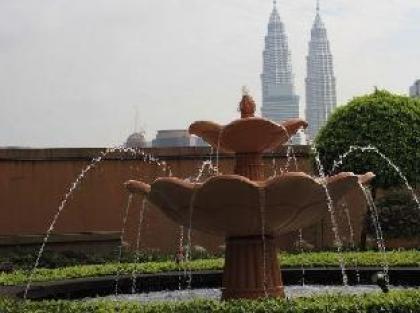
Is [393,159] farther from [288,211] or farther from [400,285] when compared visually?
[288,211]

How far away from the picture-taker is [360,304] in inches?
264

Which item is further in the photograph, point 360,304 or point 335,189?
point 335,189

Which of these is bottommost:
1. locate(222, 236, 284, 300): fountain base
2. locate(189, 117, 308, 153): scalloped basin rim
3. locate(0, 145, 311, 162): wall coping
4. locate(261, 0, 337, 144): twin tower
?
locate(222, 236, 284, 300): fountain base

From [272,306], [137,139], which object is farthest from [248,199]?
[137,139]

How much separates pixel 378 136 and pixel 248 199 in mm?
9700

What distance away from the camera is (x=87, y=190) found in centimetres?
1867

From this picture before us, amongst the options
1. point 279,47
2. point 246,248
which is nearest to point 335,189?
point 246,248

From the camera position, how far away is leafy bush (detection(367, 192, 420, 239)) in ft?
55.6

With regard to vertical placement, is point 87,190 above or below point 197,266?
above

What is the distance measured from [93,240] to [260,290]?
9218 millimetres

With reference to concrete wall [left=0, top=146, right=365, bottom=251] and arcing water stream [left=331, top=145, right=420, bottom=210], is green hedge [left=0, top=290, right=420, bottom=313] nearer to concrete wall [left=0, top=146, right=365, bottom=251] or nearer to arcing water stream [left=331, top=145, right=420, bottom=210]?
arcing water stream [left=331, top=145, right=420, bottom=210]

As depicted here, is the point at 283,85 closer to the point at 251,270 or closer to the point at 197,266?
the point at 197,266

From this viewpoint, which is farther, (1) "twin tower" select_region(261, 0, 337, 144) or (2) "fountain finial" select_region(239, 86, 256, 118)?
(1) "twin tower" select_region(261, 0, 337, 144)

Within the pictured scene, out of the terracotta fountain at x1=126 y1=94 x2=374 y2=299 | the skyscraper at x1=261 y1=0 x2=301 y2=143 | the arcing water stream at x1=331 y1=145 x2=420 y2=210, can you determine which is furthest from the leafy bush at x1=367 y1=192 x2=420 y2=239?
the skyscraper at x1=261 y1=0 x2=301 y2=143
